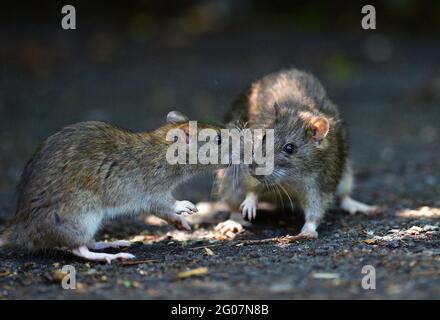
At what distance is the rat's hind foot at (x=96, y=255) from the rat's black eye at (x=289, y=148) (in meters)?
1.84

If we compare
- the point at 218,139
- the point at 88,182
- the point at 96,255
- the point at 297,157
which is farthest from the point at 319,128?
the point at 96,255

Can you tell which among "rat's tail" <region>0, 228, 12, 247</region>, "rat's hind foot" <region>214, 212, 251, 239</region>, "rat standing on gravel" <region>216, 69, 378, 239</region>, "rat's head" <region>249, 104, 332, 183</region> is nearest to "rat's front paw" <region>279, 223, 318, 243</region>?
"rat standing on gravel" <region>216, 69, 378, 239</region>

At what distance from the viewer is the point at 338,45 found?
637 inches

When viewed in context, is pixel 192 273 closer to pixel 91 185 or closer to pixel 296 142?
pixel 91 185

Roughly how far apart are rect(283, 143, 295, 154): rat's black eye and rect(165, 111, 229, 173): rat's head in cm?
56

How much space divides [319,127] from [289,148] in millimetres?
352

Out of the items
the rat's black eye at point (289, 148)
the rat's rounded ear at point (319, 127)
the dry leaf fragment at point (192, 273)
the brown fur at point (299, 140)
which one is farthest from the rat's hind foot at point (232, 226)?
the dry leaf fragment at point (192, 273)

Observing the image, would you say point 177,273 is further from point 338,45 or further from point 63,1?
point 63,1

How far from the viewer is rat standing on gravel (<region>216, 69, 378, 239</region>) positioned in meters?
6.92

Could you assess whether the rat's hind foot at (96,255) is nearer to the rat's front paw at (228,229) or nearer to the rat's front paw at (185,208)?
the rat's front paw at (185,208)

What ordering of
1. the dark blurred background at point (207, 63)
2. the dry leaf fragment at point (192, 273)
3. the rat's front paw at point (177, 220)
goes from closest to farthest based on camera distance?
the dry leaf fragment at point (192, 273) → the rat's front paw at point (177, 220) → the dark blurred background at point (207, 63)

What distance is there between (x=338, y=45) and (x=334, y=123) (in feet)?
29.7

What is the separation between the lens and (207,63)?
15.4 meters

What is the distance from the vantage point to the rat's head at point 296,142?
685 cm
